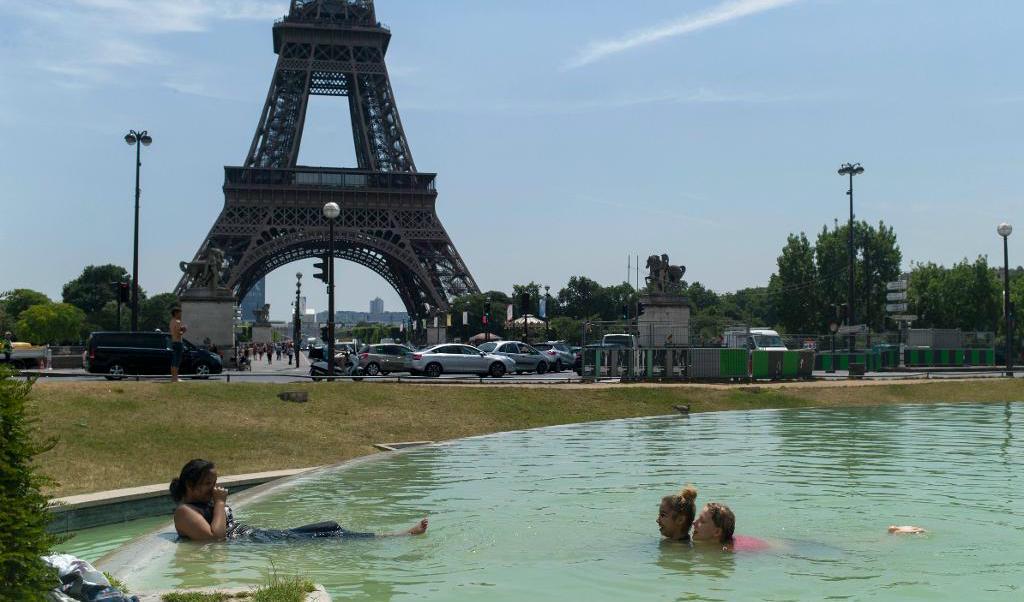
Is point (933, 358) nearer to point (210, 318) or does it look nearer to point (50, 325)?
point (210, 318)

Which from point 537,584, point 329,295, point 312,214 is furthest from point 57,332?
point 537,584

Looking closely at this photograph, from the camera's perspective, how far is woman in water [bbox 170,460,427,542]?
10242 millimetres

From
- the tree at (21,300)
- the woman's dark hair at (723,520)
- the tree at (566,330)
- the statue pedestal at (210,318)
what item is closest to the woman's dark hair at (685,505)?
the woman's dark hair at (723,520)

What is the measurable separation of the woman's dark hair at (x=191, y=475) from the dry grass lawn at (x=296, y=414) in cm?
280

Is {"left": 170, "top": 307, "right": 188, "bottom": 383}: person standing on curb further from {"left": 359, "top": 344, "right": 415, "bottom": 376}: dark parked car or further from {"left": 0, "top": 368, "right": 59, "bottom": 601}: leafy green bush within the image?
{"left": 0, "top": 368, "right": 59, "bottom": 601}: leafy green bush

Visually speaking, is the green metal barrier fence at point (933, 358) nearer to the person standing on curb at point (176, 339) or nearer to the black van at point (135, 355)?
the black van at point (135, 355)

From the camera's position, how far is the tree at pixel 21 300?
135500 millimetres

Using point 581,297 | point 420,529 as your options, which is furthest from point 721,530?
point 581,297

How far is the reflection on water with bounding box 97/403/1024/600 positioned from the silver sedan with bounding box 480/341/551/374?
25002mm

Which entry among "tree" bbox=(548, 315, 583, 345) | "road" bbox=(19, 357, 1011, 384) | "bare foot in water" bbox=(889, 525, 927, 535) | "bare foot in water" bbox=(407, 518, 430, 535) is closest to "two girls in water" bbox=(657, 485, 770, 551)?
"bare foot in water" bbox=(889, 525, 927, 535)

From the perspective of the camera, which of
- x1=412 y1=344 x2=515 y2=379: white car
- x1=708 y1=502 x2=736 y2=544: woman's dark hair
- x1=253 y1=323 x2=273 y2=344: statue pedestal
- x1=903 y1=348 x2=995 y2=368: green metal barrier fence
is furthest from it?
x1=253 y1=323 x2=273 y2=344: statue pedestal

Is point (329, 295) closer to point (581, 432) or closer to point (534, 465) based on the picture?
point (581, 432)

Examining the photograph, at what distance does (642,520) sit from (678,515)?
1.76m

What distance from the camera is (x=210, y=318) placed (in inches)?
1837
